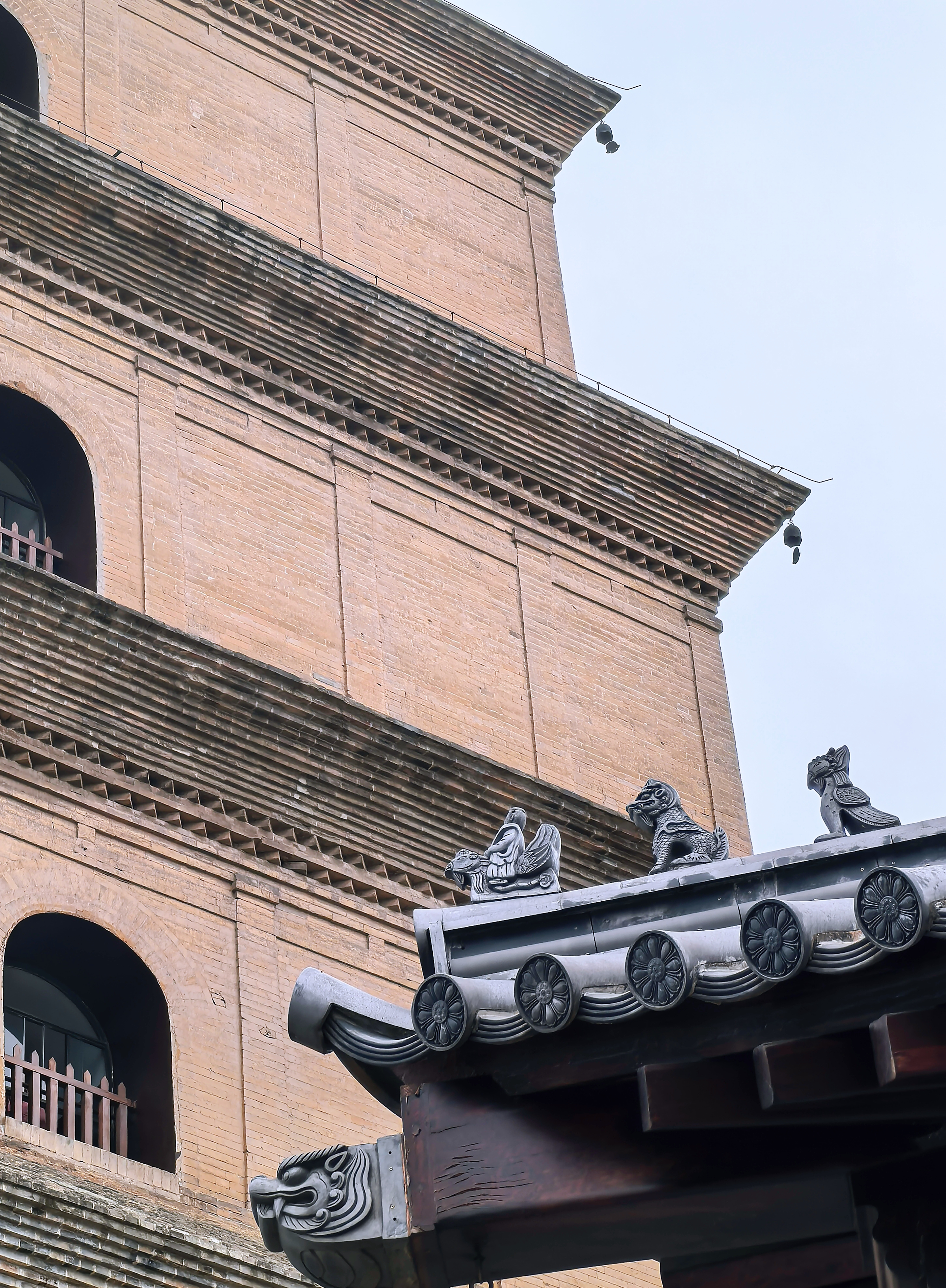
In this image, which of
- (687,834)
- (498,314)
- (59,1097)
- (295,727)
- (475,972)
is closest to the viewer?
(475,972)

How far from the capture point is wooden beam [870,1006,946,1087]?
5.70 m

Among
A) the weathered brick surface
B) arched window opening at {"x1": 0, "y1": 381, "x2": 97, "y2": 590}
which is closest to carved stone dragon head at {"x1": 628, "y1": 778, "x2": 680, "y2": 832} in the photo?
the weathered brick surface

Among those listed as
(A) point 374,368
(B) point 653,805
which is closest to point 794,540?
(A) point 374,368

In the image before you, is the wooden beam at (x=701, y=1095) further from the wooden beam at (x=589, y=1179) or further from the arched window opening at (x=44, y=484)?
the arched window opening at (x=44, y=484)

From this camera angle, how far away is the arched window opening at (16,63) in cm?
1548

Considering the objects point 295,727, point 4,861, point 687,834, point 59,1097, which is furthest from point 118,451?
point 687,834

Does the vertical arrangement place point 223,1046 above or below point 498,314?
below

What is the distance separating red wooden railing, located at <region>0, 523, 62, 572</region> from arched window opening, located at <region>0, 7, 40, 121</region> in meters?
3.30

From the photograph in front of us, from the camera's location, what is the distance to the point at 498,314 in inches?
669

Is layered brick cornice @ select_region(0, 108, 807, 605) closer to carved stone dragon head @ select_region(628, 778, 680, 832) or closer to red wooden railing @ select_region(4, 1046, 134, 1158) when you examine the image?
red wooden railing @ select_region(4, 1046, 134, 1158)

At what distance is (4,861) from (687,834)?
551cm

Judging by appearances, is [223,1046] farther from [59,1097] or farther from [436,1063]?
[436,1063]

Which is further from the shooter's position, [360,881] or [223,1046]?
[360,881]

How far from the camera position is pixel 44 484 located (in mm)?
13984
